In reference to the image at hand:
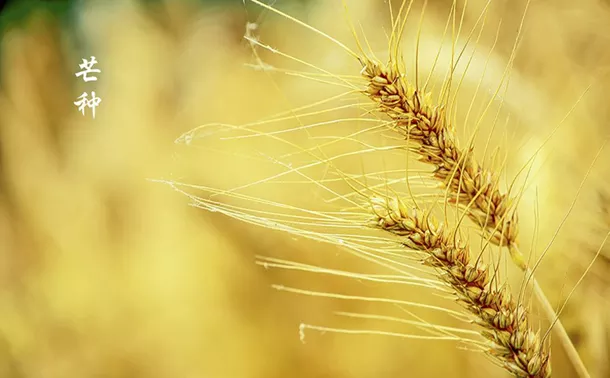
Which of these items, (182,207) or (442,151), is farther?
(182,207)

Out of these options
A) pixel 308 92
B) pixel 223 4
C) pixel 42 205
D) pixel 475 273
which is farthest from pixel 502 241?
pixel 42 205

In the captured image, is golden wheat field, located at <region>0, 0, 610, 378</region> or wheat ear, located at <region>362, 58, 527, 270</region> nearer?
wheat ear, located at <region>362, 58, 527, 270</region>

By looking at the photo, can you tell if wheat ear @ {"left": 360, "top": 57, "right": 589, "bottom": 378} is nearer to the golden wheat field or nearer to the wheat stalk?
the wheat stalk

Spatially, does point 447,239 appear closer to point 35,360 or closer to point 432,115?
point 432,115

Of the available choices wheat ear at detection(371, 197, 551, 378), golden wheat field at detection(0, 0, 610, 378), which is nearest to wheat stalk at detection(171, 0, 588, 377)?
wheat ear at detection(371, 197, 551, 378)

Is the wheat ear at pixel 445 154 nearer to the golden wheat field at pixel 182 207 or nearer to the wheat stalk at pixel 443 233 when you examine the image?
the wheat stalk at pixel 443 233

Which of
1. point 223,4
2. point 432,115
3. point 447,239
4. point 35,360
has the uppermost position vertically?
point 223,4

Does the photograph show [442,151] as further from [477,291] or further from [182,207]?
[182,207]

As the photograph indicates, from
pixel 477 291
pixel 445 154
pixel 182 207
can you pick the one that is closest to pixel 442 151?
pixel 445 154
